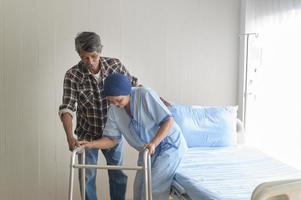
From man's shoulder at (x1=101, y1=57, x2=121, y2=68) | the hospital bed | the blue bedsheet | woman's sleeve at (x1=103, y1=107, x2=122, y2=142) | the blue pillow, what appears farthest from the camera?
the blue pillow

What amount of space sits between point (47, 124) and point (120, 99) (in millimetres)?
1219

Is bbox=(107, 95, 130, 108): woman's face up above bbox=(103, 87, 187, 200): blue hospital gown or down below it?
above

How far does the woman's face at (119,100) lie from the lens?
2.39m

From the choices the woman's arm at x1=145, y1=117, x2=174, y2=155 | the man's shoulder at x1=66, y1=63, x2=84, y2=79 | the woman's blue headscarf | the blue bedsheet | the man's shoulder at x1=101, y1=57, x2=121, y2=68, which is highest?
the man's shoulder at x1=101, y1=57, x2=121, y2=68

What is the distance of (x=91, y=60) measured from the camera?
274 centimetres

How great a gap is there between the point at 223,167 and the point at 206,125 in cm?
62

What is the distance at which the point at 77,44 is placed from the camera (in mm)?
2666

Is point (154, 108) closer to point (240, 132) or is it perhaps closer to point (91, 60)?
point (91, 60)

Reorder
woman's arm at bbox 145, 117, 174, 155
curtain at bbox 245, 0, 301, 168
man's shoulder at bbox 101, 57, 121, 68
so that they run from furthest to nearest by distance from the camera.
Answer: curtain at bbox 245, 0, 301, 168
man's shoulder at bbox 101, 57, 121, 68
woman's arm at bbox 145, 117, 174, 155

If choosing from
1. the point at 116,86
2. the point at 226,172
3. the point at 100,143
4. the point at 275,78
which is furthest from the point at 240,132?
the point at 116,86

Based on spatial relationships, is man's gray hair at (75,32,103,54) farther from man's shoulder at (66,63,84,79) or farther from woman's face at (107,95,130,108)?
woman's face at (107,95,130,108)

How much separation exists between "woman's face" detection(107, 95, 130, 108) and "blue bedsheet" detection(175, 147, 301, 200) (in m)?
0.55

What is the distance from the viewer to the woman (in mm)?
2486

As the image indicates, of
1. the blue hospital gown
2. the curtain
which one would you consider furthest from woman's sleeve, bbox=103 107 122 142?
the curtain
